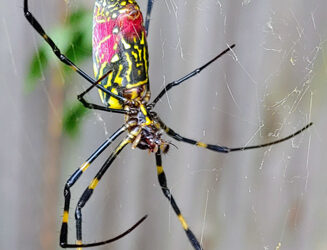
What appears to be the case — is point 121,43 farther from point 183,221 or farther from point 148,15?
point 183,221

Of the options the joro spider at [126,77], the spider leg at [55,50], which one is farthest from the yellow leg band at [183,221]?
the spider leg at [55,50]

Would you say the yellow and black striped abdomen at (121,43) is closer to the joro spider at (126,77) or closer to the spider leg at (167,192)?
the joro spider at (126,77)

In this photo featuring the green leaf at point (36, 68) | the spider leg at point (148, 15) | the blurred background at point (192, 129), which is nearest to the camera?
the blurred background at point (192, 129)

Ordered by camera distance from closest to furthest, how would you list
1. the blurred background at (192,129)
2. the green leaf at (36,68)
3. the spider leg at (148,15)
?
the blurred background at (192,129) → the spider leg at (148,15) → the green leaf at (36,68)

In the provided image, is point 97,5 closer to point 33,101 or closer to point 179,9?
point 179,9

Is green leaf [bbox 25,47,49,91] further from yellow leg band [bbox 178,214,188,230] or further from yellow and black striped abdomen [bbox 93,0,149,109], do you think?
yellow leg band [bbox 178,214,188,230]

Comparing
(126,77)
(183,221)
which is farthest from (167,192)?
(126,77)

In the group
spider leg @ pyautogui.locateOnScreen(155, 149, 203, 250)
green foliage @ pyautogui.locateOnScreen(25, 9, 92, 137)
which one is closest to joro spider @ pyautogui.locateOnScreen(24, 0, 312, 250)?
spider leg @ pyautogui.locateOnScreen(155, 149, 203, 250)

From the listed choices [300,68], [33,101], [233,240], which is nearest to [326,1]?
[300,68]
